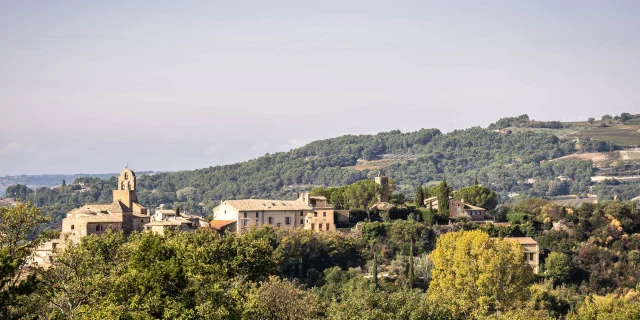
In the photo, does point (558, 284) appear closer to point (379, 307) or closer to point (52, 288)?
point (379, 307)

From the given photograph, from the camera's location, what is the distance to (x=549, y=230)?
81312 mm

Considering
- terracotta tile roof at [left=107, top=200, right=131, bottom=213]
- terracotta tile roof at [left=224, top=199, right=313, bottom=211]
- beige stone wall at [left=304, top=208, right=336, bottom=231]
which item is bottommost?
beige stone wall at [left=304, top=208, right=336, bottom=231]

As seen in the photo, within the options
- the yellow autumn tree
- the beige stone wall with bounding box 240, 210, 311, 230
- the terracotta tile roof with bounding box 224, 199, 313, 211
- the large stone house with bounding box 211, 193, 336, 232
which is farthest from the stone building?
the yellow autumn tree

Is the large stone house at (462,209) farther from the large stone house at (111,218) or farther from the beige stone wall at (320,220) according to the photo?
the large stone house at (111,218)

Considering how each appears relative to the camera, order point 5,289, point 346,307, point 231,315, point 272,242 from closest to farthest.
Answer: point 5,289 → point 231,315 → point 346,307 → point 272,242

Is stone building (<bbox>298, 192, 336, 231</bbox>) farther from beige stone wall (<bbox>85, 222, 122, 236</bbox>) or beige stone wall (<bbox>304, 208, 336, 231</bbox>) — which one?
beige stone wall (<bbox>85, 222, 122, 236</bbox>)

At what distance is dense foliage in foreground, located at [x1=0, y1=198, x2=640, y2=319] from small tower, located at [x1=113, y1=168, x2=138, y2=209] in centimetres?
903

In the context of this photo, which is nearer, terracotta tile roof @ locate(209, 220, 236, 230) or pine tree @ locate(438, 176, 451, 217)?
terracotta tile roof @ locate(209, 220, 236, 230)

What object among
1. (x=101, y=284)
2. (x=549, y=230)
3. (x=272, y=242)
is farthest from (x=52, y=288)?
(x=549, y=230)

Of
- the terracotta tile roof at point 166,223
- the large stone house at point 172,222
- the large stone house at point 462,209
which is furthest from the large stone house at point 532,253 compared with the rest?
the terracotta tile roof at point 166,223

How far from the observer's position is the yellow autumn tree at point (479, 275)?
57.3 m

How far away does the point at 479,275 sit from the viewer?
58.7 m

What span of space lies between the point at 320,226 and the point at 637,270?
24.1 meters

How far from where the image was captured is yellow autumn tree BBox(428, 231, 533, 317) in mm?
57281
